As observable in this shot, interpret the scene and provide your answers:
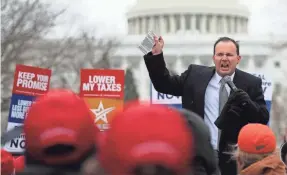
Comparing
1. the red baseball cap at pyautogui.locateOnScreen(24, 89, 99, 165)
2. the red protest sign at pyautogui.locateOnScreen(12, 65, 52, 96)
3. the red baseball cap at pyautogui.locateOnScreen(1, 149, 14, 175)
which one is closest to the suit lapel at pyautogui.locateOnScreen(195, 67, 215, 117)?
the red baseball cap at pyautogui.locateOnScreen(1, 149, 14, 175)

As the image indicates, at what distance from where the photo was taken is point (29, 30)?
96.6 ft

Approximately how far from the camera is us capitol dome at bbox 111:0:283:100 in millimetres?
95562

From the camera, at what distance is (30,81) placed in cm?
1139

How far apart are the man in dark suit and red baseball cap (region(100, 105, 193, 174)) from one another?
3.06 m

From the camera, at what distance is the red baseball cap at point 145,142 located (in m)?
3.04

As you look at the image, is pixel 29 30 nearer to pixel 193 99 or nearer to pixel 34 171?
pixel 193 99

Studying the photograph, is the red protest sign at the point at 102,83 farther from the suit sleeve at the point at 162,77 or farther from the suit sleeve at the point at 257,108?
the suit sleeve at the point at 257,108

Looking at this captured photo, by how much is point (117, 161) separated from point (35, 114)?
45cm

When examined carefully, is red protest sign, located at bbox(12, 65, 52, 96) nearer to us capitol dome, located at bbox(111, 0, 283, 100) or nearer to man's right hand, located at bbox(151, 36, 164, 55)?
man's right hand, located at bbox(151, 36, 164, 55)

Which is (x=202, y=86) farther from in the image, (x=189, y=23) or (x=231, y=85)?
(x=189, y=23)

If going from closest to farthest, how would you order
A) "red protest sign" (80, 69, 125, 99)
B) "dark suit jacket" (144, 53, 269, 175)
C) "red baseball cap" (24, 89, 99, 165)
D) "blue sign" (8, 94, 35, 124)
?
"red baseball cap" (24, 89, 99, 165)
"dark suit jacket" (144, 53, 269, 175)
"blue sign" (8, 94, 35, 124)
"red protest sign" (80, 69, 125, 99)

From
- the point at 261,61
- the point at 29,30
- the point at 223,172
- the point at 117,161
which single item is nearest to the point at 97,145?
the point at 117,161

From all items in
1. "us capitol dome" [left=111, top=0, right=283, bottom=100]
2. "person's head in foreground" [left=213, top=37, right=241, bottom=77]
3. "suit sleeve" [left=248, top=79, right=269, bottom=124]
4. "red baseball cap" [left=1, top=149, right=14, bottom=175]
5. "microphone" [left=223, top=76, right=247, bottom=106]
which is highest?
"us capitol dome" [left=111, top=0, right=283, bottom=100]

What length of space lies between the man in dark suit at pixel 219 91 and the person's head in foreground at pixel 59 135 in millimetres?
2845
